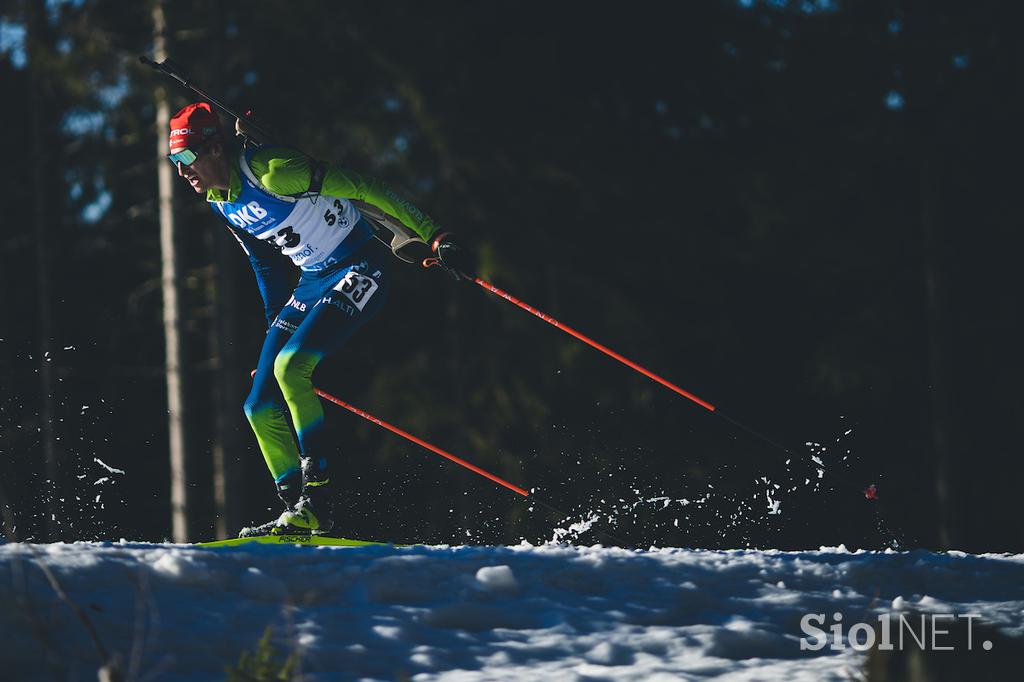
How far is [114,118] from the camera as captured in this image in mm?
15000

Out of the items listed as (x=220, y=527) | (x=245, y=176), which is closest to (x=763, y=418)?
(x=220, y=527)

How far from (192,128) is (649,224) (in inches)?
400

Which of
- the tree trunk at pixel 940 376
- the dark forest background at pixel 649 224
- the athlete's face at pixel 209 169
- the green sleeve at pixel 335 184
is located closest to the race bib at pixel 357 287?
the green sleeve at pixel 335 184

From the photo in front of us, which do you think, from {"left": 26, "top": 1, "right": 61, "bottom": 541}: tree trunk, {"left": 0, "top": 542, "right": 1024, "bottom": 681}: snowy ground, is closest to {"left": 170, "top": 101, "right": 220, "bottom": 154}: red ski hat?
{"left": 0, "top": 542, "right": 1024, "bottom": 681}: snowy ground

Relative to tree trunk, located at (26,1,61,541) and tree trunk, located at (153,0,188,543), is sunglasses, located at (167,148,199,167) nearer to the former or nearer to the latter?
tree trunk, located at (153,0,188,543)

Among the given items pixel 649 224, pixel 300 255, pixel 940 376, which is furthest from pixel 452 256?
pixel 649 224

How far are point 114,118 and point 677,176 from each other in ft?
22.2

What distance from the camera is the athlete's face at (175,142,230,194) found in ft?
19.9

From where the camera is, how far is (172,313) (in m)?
11.8

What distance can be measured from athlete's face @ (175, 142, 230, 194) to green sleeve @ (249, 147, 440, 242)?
0.15 meters

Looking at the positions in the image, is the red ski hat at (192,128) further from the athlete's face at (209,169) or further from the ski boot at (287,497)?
the ski boot at (287,497)

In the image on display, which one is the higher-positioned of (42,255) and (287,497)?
(42,255)

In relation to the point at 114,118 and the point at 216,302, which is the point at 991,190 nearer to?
the point at 216,302

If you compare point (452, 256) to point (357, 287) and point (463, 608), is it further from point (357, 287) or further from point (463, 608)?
point (463, 608)
